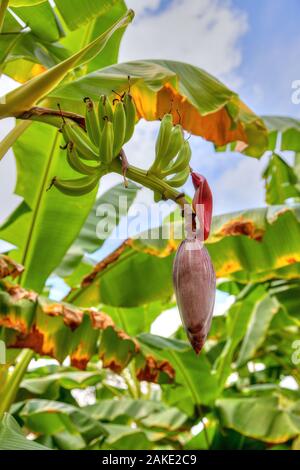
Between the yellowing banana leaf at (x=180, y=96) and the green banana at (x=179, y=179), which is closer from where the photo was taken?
the green banana at (x=179, y=179)

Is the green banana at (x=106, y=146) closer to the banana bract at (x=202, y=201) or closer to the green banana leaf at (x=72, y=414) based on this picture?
the banana bract at (x=202, y=201)

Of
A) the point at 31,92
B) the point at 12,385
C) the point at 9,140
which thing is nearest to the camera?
the point at 31,92

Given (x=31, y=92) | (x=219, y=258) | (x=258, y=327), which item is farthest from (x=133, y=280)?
(x=31, y=92)

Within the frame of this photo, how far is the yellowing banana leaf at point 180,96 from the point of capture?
102 cm

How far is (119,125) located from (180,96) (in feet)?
2.14

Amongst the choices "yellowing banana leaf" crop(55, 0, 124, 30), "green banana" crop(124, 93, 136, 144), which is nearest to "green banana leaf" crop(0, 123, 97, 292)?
"yellowing banana leaf" crop(55, 0, 124, 30)

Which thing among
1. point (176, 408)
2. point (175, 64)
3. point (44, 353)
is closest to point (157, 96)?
point (175, 64)

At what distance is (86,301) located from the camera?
181 centimetres

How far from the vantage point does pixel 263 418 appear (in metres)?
1.99

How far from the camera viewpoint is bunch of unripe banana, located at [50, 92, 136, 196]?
0.69 metres

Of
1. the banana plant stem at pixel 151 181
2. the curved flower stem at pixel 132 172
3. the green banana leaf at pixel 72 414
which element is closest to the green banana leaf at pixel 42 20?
the curved flower stem at pixel 132 172

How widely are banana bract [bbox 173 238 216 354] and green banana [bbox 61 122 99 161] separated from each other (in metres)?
0.21

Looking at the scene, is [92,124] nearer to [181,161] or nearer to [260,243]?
[181,161]

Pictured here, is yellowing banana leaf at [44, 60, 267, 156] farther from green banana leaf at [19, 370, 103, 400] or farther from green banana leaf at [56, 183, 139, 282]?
green banana leaf at [19, 370, 103, 400]
